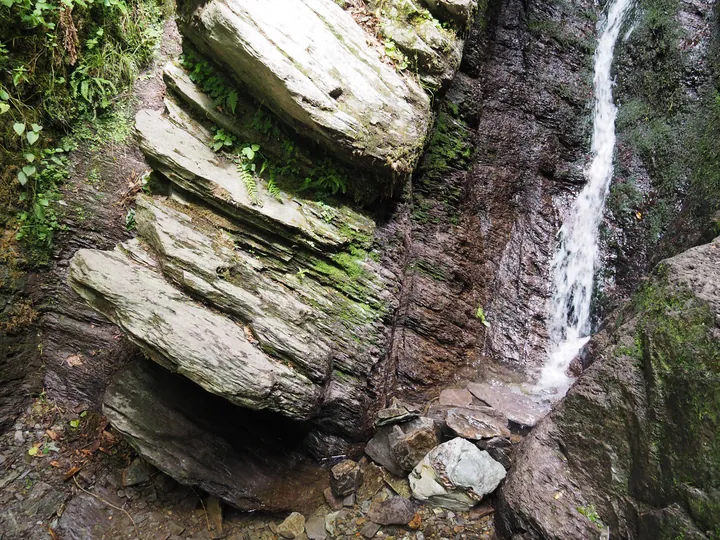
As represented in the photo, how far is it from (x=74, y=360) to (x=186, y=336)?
2.52 metres

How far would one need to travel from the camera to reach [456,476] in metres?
4.45

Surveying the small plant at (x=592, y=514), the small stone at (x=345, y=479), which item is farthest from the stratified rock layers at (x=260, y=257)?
the small plant at (x=592, y=514)

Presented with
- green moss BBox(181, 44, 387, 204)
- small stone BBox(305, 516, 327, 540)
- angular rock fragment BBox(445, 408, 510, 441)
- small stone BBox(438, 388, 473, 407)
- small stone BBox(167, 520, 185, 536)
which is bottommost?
small stone BBox(167, 520, 185, 536)

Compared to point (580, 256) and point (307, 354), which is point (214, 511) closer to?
point (307, 354)

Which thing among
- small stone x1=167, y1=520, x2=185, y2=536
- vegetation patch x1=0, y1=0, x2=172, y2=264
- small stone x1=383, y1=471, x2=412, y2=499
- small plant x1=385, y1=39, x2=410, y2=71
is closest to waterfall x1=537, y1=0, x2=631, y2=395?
small stone x1=383, y1=471, x2=412, y2=499

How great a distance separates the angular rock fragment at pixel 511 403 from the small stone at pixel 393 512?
194cm

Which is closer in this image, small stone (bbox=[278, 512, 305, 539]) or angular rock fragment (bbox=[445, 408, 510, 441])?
small stone (bbox=[278, 512, 305, 539])

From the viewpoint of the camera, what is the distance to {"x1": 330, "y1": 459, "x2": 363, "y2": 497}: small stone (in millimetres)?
4734

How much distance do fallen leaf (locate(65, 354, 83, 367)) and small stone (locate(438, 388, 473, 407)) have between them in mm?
5034

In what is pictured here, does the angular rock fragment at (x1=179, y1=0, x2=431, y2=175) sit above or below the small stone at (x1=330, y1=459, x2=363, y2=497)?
above

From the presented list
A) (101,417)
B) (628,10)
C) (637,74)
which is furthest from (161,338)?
(628,10)

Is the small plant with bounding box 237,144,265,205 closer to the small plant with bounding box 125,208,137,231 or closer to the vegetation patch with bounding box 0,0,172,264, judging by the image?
the small plant with bounding box 125,208,137,231

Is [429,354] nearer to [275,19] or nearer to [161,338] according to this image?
[161,338]

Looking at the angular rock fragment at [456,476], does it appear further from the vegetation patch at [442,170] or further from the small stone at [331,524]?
the vegetation patch at [442,170]
